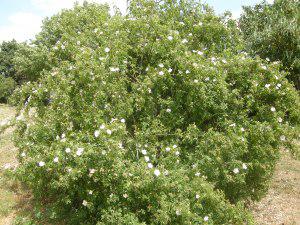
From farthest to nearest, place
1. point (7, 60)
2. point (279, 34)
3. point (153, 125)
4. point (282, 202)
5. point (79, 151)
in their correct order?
point (7, 60), point (279, 34), point (282, 202), point (153, 125), point (79, 151)

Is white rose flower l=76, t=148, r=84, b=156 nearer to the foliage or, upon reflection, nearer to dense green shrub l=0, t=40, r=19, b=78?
the foliage

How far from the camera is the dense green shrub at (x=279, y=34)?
13.9 metres

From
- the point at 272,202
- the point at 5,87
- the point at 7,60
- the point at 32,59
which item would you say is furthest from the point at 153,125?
the point at 7,60

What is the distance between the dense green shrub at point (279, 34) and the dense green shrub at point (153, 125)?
761 cm

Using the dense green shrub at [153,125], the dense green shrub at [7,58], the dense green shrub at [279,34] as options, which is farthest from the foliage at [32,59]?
the dense green shrub at [7,58]

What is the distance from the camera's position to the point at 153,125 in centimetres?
584

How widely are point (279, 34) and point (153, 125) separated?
10275 mm

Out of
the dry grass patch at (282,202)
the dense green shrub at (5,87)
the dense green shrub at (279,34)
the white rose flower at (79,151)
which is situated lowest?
the dry grass patch at (282,202)

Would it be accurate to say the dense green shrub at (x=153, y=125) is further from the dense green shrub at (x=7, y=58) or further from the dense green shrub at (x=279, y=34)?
the dense green shrub at (x=7, y=58)

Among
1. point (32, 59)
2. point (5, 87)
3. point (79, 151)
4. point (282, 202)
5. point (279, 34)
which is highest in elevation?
point (5, 87)

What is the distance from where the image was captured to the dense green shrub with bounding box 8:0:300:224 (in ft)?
15.7

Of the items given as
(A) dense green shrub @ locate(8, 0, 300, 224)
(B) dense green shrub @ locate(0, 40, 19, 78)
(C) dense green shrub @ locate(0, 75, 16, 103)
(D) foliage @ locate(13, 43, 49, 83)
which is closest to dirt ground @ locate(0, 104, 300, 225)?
(A) dense green shrub @ locate(8, 0, 300, 224)

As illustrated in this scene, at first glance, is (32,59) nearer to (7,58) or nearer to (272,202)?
(272,202)

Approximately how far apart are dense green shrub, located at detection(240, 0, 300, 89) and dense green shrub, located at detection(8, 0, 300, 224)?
761 cm
